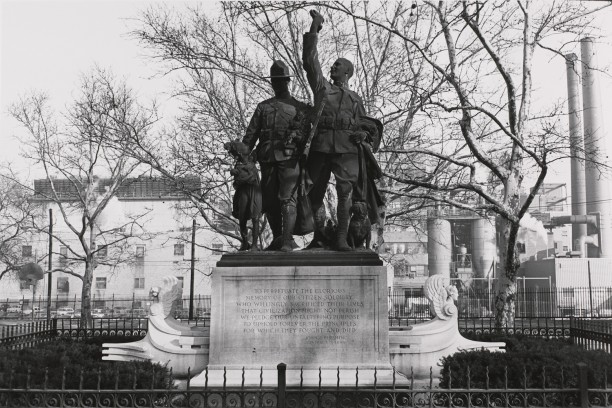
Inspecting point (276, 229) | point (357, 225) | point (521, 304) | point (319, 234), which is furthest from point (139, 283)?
point (357, 225)

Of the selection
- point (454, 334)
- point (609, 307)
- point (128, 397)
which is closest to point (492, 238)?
point (609, 307)

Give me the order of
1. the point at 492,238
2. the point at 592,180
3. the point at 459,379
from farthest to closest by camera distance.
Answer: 1. the point at 492,238
2. the point at 592,180
3. the point at 459,379

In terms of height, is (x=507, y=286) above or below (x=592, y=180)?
below

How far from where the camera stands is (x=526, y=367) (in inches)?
335

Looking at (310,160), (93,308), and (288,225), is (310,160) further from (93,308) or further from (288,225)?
(93,308)

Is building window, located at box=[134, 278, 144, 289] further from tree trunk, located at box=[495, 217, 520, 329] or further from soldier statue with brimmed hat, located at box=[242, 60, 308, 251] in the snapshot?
soldier statue with brimmed hat, located at box=[242, 60, 308, 251]

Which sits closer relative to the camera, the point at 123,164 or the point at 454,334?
the point at 454,334

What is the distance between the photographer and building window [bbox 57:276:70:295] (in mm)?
55969

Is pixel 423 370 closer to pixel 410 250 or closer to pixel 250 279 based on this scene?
pixel 250 279

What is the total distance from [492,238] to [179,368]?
56859mm

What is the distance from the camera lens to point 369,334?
8859 mm

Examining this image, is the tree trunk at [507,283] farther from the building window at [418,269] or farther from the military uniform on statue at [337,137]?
the building window at [418,269]

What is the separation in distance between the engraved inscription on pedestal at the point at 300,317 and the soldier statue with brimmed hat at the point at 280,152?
769mm

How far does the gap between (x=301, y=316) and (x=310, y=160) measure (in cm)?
247
